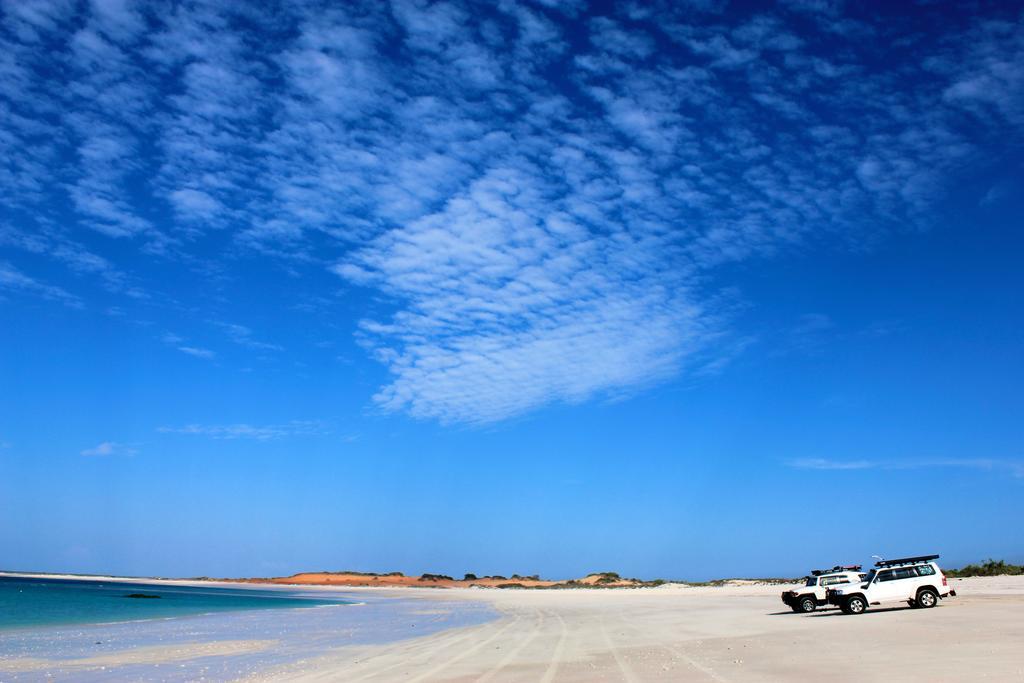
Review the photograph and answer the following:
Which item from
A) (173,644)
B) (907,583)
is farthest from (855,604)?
(173,644)

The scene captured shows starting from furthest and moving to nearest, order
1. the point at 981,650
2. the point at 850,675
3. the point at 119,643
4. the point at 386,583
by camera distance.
Answer: the point at 386,583, the point at 119,643, the point at 981,650, the point at 850,675

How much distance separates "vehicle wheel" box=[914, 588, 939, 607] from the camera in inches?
1316

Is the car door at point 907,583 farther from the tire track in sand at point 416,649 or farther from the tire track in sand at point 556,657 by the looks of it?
the tire track in sand at point 416,649

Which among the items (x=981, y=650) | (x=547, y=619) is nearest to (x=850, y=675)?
(x=981, y=650)

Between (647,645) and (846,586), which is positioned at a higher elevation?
(846,586)

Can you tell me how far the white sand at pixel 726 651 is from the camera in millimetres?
16094

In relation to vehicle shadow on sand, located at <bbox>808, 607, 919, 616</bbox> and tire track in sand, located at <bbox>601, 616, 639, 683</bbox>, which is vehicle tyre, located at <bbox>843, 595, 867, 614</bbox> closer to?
vehicle shadow on sand, located at <bbox>808, 607, 919, 616</bbox>

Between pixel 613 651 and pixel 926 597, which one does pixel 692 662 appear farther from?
pixel 926 597

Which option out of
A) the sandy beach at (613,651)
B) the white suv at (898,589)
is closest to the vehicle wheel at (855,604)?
the white suv at (898,589)

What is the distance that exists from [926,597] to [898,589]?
51.8 inches

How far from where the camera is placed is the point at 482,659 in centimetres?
2181

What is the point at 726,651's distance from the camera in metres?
20.8

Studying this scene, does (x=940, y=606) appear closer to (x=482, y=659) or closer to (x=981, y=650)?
(x=981, y=650)

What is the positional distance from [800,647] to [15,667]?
24.7 metres
